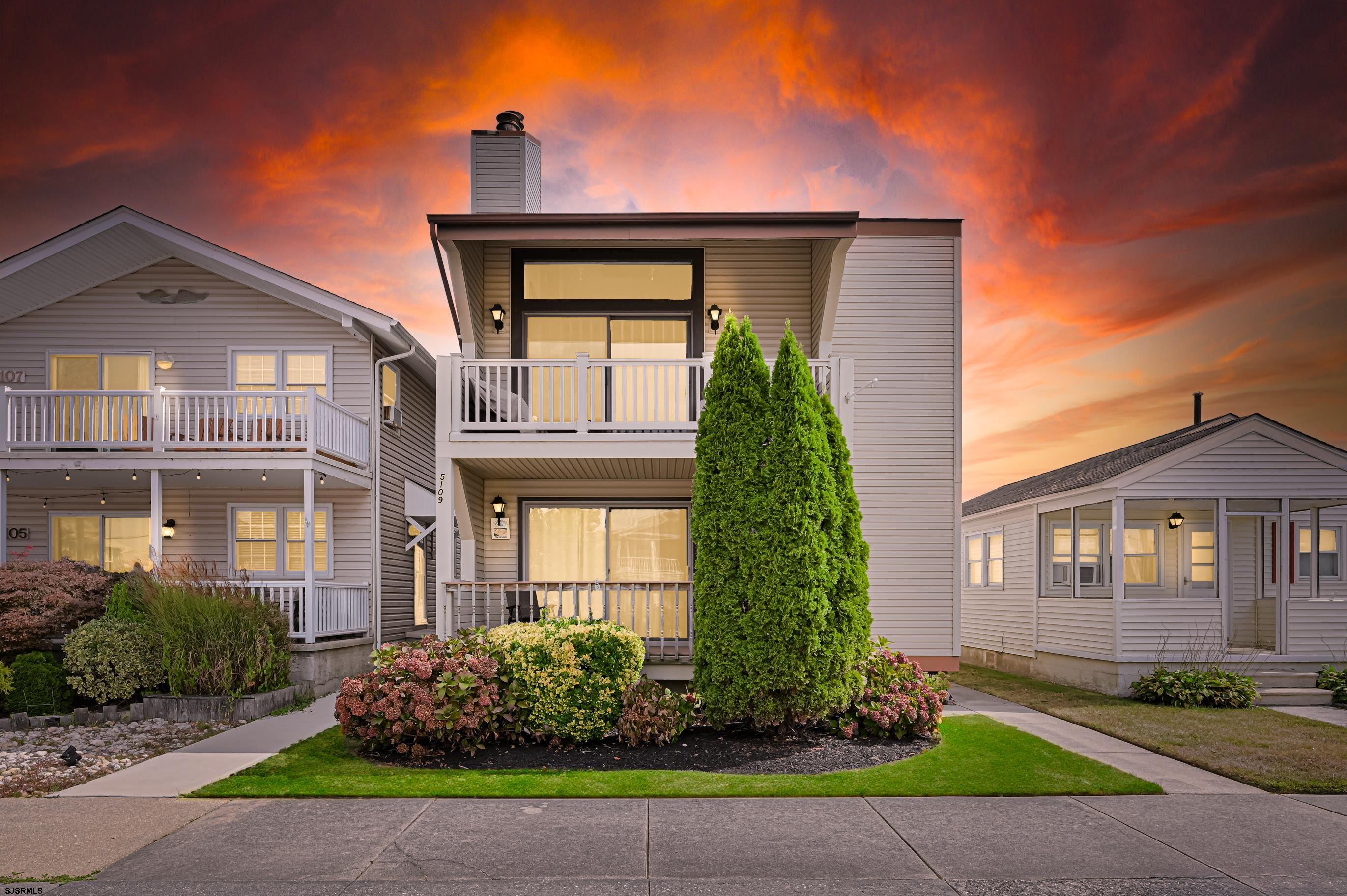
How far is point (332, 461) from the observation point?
14.1 m

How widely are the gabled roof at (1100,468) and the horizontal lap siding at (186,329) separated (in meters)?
13.5

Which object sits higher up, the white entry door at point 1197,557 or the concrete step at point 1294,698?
the white entry door at point 1197,557

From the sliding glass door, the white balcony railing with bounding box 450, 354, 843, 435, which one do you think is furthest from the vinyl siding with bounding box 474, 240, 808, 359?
the sliding glass door

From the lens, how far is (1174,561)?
660 inches

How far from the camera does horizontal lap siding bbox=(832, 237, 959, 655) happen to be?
43.0 feet

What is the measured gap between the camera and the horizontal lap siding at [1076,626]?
13383 millimetres

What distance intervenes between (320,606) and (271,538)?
318 cm

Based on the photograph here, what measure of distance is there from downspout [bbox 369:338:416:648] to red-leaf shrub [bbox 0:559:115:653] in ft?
14.7

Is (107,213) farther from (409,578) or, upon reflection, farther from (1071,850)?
(1071,850)

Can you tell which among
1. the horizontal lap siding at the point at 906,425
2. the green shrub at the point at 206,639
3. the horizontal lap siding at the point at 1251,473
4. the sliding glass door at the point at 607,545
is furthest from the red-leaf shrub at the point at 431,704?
the horizontal lap siding at the point at 1251,473

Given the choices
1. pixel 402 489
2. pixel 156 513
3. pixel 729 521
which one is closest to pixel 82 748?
pixel 156 513

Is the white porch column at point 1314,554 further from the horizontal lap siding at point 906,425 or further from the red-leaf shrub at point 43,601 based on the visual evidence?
the red-leaf shrub at point 43,601

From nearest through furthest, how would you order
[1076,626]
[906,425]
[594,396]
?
[594,396], [906,425], [1076,626]

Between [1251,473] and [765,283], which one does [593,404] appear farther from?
[1251,473]
